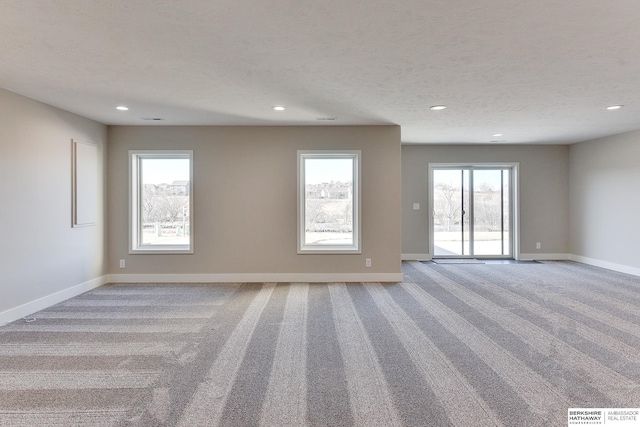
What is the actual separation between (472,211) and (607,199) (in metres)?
2.41

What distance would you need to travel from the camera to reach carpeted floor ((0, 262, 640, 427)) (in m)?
2.08

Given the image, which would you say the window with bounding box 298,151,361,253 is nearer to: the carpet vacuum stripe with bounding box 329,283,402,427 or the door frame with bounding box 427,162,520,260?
the carpet vacuum stripe with bounding box 329,283,402,427

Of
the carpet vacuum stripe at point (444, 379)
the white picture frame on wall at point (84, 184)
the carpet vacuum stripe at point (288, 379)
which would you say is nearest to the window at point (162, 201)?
the white picture frame on wall at point (84, 184)

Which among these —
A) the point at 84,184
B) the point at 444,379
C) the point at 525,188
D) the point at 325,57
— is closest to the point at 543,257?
the point at 525,188

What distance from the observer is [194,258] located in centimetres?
548

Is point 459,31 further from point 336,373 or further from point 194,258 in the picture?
point 194,258

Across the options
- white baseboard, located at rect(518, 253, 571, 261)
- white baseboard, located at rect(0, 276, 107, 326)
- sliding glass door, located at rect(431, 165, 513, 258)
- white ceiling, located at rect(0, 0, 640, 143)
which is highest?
white ceiling, located at rect(0, 0, 640, 143)

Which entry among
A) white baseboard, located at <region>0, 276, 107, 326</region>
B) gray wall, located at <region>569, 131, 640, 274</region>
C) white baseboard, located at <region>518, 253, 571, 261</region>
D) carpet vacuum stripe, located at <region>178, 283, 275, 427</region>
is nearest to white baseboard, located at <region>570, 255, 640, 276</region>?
gray wall, located at <region>569, 131, 640, 274</region>

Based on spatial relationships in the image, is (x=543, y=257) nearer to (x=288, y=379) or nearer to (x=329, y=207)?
(x=329, y=207)

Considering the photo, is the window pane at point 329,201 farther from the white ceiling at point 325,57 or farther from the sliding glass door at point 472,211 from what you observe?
the sliding glass door at point 472,211

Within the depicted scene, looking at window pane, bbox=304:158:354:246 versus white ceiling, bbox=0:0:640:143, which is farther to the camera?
window pane, bbox=304:158:354:246

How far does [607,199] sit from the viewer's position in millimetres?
6477

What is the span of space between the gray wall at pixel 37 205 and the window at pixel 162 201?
2.73 ft

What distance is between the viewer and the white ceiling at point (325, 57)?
7.13 ft
